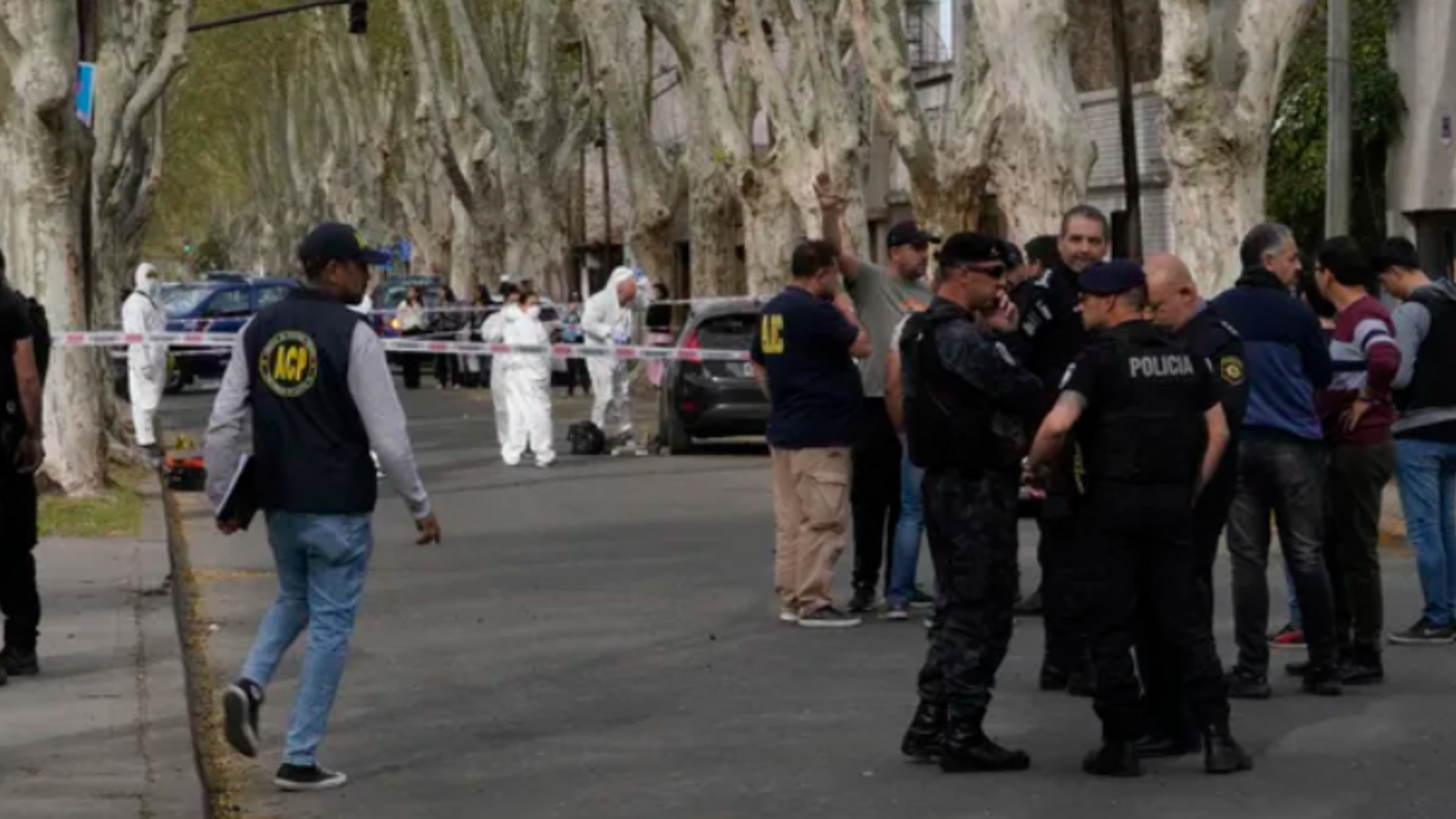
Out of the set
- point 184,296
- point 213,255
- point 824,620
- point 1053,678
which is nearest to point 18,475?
point 824,620

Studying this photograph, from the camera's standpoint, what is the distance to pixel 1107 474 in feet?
31.5

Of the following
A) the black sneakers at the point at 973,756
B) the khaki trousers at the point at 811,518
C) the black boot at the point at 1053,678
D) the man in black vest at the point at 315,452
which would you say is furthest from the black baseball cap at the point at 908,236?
the man in black vest at the point at 315,452

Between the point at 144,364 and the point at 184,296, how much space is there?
68.0 ft

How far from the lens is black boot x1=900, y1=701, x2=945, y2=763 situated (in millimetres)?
10000

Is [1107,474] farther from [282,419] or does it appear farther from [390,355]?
[390,355]

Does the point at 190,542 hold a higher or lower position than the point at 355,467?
lower

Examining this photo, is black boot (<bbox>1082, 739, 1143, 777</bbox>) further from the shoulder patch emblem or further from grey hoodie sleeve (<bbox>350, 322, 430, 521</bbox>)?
grey hoodie sleeve (<bbox>350, 322, 430, 521</bbox>)

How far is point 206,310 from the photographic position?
47.5m

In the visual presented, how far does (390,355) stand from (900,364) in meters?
42.5

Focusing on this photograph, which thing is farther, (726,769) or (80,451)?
(80,451)

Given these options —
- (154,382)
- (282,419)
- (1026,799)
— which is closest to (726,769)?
(1026,799)

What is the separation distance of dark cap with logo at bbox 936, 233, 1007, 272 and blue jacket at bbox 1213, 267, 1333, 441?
1.73 metres

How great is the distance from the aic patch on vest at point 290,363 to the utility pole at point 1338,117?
566 inches

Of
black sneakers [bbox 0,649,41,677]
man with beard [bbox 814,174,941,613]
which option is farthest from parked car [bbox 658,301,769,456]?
black sneakers [bbox 0,649,41,677]
